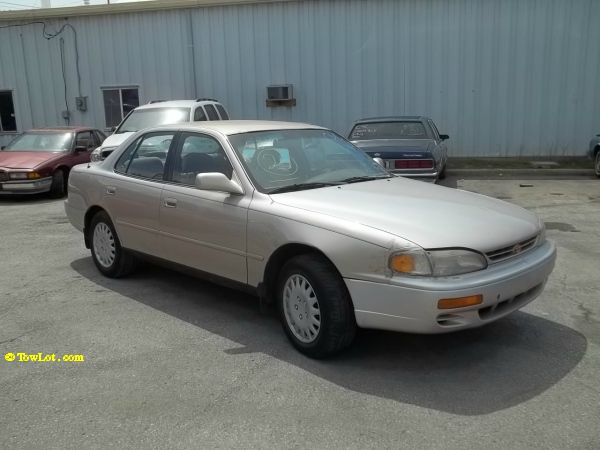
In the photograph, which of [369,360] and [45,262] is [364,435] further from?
[45,262]

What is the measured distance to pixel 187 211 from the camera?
4508 millimetres

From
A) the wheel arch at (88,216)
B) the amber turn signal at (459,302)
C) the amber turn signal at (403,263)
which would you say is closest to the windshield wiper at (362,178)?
the amber turn signal at (403,263)

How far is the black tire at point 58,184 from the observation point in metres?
11.2

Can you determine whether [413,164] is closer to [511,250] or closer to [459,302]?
[511,250]

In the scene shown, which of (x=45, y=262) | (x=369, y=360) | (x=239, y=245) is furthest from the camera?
(x=45, y=262)

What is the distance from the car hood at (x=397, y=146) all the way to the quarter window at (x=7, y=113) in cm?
1343

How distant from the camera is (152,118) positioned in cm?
1129

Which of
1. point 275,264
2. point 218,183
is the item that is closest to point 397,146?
point 218,183

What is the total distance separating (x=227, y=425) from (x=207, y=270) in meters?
1.66

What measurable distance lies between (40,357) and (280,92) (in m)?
12.8

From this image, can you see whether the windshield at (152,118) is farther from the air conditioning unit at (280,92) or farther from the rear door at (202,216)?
the rear door at (202,216)

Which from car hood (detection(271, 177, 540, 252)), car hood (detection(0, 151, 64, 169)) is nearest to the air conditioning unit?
car hood (detection(0, 151, 64, 169))

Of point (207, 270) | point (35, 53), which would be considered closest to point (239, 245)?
point (207, 270)

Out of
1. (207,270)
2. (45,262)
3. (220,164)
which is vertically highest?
(220,164)
